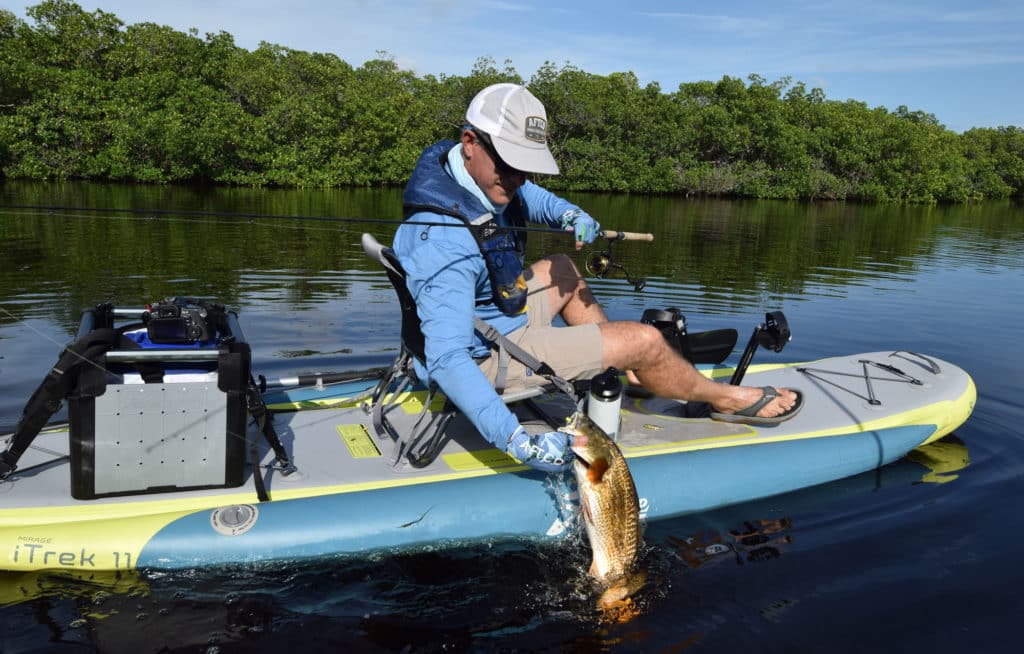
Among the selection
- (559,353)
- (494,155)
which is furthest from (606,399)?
(494,155)

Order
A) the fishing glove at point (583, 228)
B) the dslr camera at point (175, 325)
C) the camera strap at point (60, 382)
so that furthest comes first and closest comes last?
the fishing glove at point (583, 228)
the dslr camera at point (175, 325)
the camera strap at point (60, 382)

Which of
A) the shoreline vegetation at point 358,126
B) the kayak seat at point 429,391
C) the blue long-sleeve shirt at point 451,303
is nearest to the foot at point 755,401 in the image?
the kayak seat at point 429,391

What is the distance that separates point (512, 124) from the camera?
403cm

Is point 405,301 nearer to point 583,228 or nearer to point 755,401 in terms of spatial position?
point 583,228

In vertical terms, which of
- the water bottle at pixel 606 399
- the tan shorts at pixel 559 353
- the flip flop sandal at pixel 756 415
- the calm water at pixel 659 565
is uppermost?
the tan shorts at pixel 559 353

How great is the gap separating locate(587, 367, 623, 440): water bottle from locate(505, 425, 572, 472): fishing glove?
46cm

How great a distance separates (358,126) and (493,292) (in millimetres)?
47422

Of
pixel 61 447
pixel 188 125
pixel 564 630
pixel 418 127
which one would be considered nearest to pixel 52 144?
pixel 188 125

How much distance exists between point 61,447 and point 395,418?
2068 mm

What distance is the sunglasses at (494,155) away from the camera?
4.08 m

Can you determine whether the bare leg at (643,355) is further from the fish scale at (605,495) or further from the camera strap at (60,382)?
the camera strap at (60,382)

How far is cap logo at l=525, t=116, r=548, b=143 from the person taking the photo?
13.4 ft

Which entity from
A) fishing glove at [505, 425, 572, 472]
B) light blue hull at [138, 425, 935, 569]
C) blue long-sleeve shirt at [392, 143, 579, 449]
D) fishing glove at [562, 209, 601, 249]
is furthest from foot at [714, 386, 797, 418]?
blue long-sleeve shirt at [392, 143, 579, 449]

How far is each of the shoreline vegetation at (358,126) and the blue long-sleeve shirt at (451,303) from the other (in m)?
32.2
